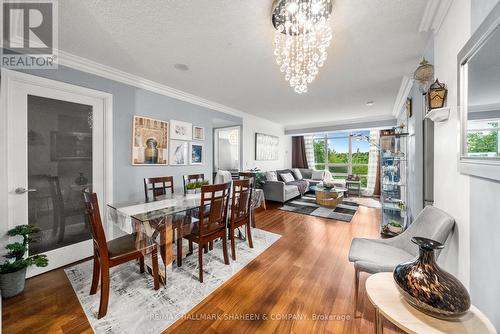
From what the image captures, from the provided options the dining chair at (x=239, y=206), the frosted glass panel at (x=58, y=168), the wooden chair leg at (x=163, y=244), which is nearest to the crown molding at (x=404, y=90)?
the dining chair at (x=239, y=206)

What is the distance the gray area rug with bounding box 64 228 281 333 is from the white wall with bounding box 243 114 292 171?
3.25m

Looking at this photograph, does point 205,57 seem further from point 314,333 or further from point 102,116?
point 314,333

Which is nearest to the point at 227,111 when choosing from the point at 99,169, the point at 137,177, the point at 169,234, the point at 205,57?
the point at 205,57

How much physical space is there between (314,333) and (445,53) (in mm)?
2370

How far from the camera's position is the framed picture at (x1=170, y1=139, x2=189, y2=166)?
3.29 m

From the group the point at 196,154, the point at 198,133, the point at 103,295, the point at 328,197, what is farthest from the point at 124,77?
the point at 328,197

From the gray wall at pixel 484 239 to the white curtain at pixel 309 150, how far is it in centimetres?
665

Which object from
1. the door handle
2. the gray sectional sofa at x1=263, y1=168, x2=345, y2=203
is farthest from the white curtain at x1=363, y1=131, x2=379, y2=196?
the door handle

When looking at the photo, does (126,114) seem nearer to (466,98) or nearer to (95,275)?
(95,275)

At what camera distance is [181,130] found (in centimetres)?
341

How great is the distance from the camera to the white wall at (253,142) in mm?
5207

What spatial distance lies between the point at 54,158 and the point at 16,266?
1117 mm

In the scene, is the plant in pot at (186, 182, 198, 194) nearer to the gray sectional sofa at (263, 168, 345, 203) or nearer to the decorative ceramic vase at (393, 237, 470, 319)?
the decorative ceramic vase at (393, 237, 470, 319)

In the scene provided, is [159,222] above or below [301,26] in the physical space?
below
